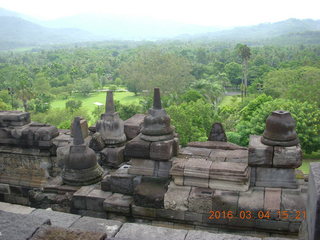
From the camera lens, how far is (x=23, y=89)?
2215 inches

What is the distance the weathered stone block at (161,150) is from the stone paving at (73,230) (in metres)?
1.68

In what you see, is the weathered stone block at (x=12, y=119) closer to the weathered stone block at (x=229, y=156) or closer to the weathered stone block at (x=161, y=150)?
the weathered stone block at (x=161, y=150)

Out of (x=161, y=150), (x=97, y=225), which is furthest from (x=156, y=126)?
(x=97, y=225)

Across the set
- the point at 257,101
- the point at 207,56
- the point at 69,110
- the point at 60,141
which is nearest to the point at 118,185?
the point at 60,141

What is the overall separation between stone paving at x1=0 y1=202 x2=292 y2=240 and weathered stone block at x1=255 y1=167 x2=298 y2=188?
6.11ft

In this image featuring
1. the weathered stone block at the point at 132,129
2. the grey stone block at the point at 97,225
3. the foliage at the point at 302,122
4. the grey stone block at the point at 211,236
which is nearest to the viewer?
the grey stone block at the point at 211,236

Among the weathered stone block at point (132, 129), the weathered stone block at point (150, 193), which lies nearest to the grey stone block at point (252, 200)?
the weathered stone block at point (150, 193)

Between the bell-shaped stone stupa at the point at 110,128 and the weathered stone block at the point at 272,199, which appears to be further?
the bell-shaped stone stupa at the point at 110,128

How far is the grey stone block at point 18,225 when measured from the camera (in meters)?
3.09

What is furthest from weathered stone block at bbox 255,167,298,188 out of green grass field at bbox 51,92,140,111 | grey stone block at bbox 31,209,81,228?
green grass field at bbox 51,92,140,111

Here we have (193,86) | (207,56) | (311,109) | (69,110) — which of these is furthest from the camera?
(207,56)

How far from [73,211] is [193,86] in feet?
161

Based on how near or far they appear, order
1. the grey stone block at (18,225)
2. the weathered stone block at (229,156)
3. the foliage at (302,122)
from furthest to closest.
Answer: the foliage at (302,122), the weathered stone block at (229,156), the grey stone block at (18,225)

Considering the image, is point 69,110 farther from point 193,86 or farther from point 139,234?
point 139,234
